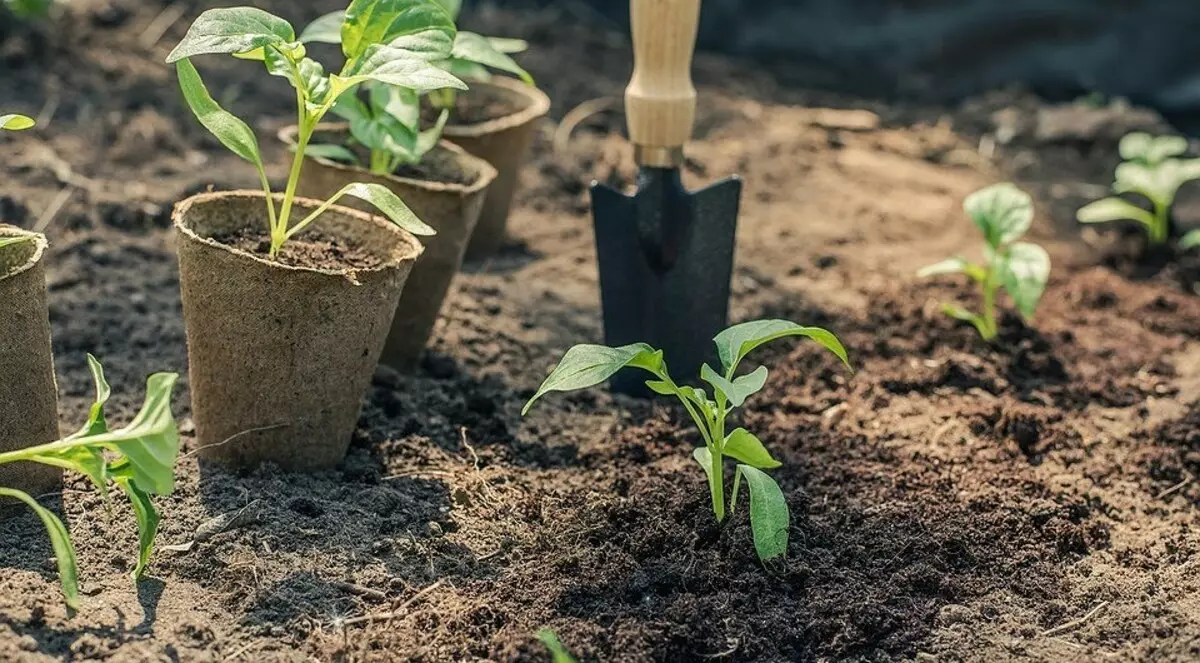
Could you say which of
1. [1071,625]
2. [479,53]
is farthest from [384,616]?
[479,53]

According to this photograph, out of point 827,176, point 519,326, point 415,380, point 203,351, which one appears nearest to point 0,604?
point 203,351

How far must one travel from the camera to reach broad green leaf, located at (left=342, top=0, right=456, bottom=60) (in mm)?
2129

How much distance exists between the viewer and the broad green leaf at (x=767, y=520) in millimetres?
2059

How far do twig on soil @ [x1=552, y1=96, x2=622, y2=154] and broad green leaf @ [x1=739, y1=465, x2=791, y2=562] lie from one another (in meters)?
2.36

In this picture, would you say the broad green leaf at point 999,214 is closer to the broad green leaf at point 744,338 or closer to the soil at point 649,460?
the soil at point 649,460

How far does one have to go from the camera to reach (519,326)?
123 inches

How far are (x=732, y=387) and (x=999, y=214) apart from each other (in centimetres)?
136

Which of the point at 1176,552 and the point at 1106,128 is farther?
the point at 1106,128

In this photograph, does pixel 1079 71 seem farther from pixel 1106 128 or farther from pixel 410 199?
pixel 410 199

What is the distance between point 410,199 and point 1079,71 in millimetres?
3271

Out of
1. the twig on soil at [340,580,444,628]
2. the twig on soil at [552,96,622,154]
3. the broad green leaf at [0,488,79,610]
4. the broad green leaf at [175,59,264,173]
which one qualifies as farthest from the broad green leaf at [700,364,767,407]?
the twig on soil at [552,96,622,154]

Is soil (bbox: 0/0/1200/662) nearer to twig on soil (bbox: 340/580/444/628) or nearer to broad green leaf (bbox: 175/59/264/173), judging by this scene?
twig on soil (bbox: 340/580/444/628)

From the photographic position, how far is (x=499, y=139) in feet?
11.1

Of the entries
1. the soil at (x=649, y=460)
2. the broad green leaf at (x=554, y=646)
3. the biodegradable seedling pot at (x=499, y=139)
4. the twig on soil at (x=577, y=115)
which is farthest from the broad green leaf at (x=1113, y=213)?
the broad green leaf at (x=554, y=646)
